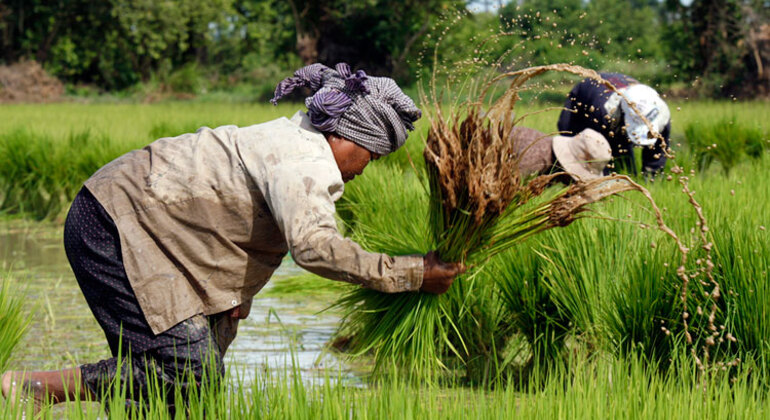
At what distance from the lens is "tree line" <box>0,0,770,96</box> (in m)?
21.8

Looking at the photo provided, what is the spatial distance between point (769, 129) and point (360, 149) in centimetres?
723

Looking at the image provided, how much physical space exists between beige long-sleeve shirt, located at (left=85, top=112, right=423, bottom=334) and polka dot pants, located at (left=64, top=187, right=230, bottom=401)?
46 mm

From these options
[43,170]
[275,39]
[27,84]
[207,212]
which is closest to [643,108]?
[207,212]

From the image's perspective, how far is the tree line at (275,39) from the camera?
21.8 metres

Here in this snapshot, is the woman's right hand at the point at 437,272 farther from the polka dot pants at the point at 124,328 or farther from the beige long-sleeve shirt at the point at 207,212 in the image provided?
the polka dot pants at the point at 124,328

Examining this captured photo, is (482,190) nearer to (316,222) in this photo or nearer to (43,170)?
(316,222)

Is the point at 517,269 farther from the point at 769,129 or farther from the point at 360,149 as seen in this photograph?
the point at 769,129

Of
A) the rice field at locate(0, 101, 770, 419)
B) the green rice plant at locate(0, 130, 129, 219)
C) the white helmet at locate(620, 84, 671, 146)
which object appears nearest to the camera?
the rice field at locate(0, 101, 770, 419)

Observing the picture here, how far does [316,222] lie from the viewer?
228 cm

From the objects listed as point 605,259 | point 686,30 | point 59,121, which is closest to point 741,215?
point 605,259

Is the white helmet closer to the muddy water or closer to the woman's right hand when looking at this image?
the muddy water

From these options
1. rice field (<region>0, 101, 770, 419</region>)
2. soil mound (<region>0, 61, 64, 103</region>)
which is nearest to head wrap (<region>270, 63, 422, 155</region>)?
rice field (<region>0, 101, 770, 419</region>)

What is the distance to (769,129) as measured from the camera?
8.80 meters


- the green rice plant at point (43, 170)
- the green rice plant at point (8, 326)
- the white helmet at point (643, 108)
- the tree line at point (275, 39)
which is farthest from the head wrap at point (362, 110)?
the tree line at point (275, 39)
